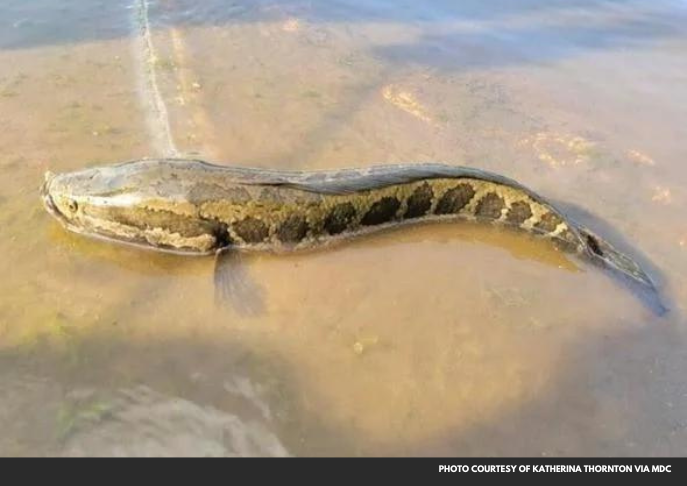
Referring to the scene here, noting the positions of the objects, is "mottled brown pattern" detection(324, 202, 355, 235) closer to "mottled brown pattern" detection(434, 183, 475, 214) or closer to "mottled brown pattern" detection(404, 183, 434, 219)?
"mottled brown pattern" detection(404, 183, 434, 219)

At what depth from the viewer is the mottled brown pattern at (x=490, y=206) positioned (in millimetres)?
5039

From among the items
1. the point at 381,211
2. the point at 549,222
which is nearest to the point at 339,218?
the point at 381,211

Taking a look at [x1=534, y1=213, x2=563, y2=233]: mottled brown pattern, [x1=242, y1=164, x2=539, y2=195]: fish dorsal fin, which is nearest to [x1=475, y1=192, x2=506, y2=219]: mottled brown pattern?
[x1=242, y1=164, x2=539, y2=195]: fish dorsal fin

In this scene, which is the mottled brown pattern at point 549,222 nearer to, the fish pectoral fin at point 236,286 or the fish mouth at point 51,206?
the fish pectoral fin at point 236,286

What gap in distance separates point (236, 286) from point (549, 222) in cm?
228

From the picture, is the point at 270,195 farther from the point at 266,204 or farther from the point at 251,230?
the point at 251,230

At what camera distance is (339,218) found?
190 inches

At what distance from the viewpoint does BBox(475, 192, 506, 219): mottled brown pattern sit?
16.5 feet

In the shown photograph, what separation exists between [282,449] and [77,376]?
121cm

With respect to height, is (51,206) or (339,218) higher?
(51,206)

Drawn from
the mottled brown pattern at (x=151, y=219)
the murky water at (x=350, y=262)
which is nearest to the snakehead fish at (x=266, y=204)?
the mottled brown pattern at (x=151, y=219)

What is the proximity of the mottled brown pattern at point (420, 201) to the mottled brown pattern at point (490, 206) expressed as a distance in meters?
0.38

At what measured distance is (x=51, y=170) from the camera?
5262mm
